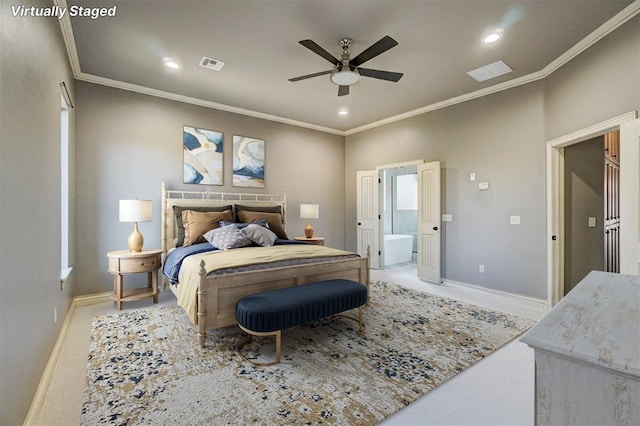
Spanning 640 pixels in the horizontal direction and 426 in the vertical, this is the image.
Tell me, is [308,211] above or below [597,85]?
below

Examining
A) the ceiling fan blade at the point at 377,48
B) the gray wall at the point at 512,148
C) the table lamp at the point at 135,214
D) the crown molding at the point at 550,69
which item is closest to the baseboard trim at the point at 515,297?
the gray wall at the point at 512,148

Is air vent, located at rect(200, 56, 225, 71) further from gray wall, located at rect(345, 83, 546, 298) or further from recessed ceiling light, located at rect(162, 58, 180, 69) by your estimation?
gray wall, located at rect(345, 83, 546, 298)

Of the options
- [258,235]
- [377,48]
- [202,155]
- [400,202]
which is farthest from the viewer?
[400,202]

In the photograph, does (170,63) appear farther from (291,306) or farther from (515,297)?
(515,297)

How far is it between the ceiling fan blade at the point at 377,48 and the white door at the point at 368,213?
311 centimetres

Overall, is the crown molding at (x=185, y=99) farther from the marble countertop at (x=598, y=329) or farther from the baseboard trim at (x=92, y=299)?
the marble countertop at (x=598, y=329)

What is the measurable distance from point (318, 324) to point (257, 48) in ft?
9.88

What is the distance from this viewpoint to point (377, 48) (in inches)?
103

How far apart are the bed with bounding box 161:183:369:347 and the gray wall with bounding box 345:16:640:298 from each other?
6.78 feet

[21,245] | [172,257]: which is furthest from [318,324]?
[21,245]

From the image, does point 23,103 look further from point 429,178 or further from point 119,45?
point 429,178

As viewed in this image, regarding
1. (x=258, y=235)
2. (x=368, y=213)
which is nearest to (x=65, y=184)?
(x=258, y=235)

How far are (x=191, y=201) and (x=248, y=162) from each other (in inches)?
48.4

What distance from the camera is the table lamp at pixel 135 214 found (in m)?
3.50
